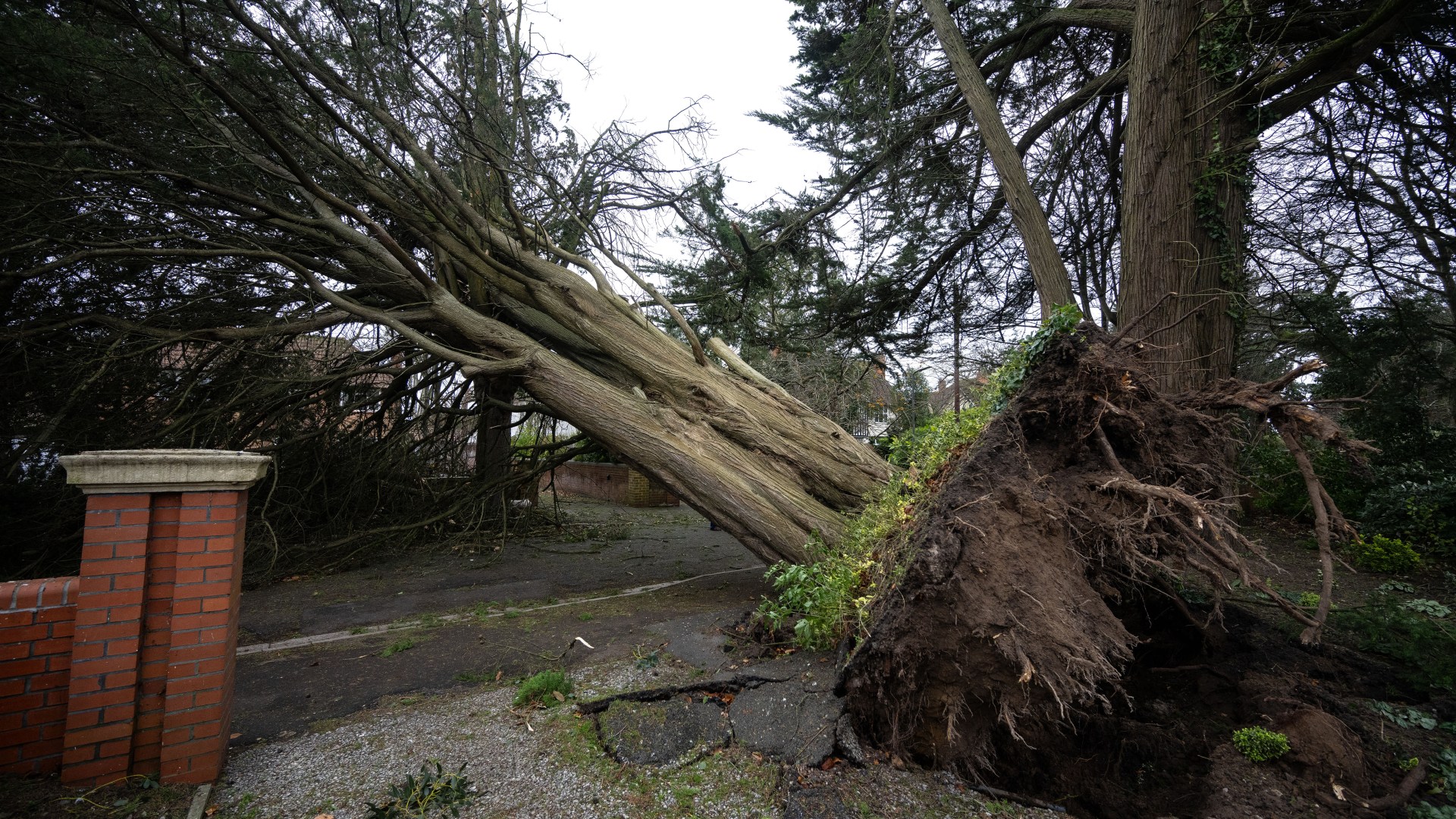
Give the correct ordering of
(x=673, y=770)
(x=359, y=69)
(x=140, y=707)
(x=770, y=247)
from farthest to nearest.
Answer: (x=770, y=247) < (x=359, y=69) < (x=673, y=770) < (x=140, y=707)

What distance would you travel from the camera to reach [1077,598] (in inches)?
113

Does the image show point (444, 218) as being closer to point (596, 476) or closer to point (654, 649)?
point (654, 649)

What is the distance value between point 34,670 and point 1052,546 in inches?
181

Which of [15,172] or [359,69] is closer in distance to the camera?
[15,172]

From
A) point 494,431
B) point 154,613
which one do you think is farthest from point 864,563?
point 494,431

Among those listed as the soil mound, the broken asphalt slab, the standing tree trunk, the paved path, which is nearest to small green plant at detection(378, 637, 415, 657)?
the paved path

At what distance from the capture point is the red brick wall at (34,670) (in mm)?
2508

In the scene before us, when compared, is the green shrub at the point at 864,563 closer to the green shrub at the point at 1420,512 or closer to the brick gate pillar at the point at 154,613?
the brick gate pillar at the point at 154,613

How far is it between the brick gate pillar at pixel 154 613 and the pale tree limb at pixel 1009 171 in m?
6.93

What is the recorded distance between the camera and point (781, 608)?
164 inches

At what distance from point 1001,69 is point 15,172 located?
1026 centimetres

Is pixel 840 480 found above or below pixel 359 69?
below

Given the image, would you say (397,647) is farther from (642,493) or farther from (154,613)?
(642,493)

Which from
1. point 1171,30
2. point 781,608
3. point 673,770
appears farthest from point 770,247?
point 673,770
